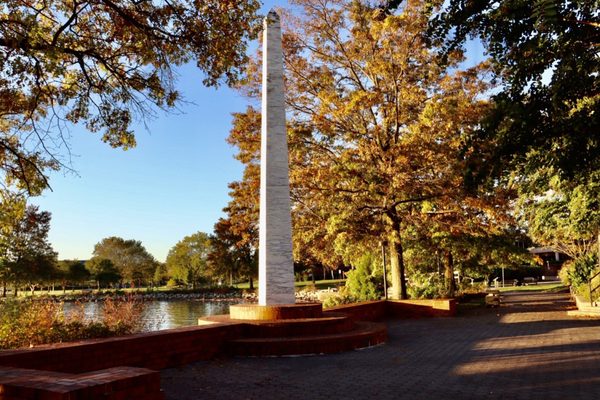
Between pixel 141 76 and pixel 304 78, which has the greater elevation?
pixel 304 78

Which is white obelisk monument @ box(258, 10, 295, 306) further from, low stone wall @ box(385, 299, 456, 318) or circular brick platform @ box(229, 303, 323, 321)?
low stone wall @ box(385, 299, 456, 318)

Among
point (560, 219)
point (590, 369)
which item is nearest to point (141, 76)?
point (590, 369)

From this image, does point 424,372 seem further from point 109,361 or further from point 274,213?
point 274,213

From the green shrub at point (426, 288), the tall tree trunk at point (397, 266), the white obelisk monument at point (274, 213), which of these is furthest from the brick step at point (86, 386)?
the green shrub at point (426, 288)

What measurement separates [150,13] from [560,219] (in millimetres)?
16689

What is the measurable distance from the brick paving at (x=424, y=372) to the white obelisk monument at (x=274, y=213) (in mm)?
2706

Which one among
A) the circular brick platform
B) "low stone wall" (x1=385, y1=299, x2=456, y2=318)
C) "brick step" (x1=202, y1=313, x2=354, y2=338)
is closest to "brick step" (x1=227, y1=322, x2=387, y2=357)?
"brick step" (x1=202, y1=313, x2=354, y2=338)

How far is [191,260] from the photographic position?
6725cm

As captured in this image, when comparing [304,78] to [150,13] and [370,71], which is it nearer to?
[370,71]

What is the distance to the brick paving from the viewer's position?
6.69 m

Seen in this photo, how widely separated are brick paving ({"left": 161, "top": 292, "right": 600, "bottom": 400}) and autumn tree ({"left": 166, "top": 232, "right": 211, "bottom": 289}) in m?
56.0

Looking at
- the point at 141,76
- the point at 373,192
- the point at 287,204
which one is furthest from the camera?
the point at 373,192

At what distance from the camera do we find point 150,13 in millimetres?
9344

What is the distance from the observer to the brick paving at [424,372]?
669cm
